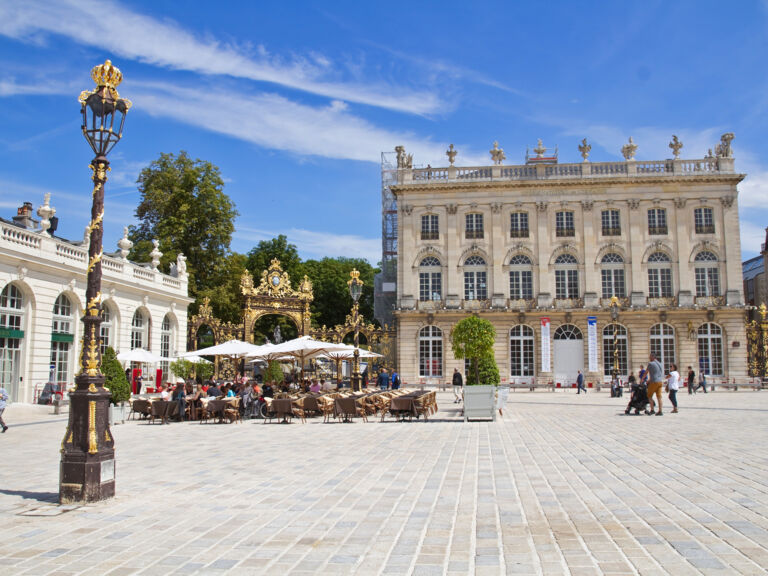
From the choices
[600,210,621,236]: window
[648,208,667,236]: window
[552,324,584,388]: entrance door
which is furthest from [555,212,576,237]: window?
[552,324,584,388]: entrance door

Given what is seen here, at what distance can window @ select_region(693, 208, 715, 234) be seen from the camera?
138ft

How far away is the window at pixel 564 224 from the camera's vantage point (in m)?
42.7

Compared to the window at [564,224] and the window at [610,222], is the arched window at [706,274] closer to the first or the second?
the window at [610,222]

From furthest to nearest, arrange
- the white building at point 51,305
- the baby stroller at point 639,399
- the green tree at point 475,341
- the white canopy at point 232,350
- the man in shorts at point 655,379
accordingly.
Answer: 1. the white canopy at point 232,350
2. the white building at point 51,305
3. the green tree at point 475,341
4. the baby stroller at point 639,399
5. the man in shorts at point 655,379

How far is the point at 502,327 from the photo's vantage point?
136ft

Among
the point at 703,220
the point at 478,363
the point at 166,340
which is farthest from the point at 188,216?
the point at 703,220

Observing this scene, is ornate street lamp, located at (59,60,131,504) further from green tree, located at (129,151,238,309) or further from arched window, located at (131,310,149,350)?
green tree, located at (129,151,238,309)

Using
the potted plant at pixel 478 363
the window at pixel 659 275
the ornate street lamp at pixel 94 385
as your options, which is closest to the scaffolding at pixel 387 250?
the window at pixel 659 275

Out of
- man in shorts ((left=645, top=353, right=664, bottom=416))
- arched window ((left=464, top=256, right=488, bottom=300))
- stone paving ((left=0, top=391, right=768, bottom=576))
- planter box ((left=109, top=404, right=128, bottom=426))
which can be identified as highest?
arched window ((left=464, top=256, right=488, bottom=300))

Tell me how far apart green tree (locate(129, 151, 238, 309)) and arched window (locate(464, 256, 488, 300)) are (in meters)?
15.0

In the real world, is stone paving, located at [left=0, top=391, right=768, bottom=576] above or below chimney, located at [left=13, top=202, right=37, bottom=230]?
below

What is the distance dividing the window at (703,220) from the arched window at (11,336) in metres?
37.5

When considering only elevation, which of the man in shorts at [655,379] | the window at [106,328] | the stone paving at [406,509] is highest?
the window at [106,328]

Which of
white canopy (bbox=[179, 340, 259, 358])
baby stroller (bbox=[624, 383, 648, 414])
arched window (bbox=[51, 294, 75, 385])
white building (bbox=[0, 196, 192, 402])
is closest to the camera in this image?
baby stroller (bbox=[624, 383, 648, 414])
